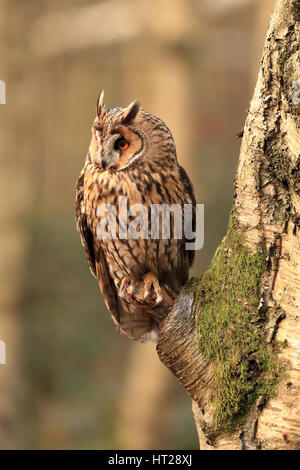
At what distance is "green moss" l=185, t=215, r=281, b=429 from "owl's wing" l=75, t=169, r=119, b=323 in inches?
29.8

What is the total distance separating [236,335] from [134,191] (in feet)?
2.49

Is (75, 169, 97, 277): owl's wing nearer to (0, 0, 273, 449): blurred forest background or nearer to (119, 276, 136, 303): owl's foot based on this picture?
(119, 276, 136, 303): owl's foot

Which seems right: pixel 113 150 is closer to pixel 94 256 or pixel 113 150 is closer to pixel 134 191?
pixel 134 191

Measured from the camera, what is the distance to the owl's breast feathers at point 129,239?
Result: 2379mm

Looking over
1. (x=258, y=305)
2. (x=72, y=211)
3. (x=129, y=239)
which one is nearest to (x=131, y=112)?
(x=129, y=239)

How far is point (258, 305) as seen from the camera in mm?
1878

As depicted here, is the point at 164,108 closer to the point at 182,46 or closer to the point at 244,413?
the point at 182,46

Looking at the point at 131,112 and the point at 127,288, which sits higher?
the point at 131,112

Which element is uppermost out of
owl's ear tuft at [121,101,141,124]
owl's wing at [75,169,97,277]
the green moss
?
owl's ear tuft at [121,101,141,124]

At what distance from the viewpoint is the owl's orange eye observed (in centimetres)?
232

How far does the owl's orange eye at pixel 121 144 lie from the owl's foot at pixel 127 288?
A: 1.94 ft

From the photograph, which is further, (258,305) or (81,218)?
(81,218)

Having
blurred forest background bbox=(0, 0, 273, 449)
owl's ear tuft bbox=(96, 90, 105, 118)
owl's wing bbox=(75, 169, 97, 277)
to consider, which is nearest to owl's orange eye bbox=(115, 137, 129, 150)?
owl's ear tuft bbox=(96, 90, 105, 118)
